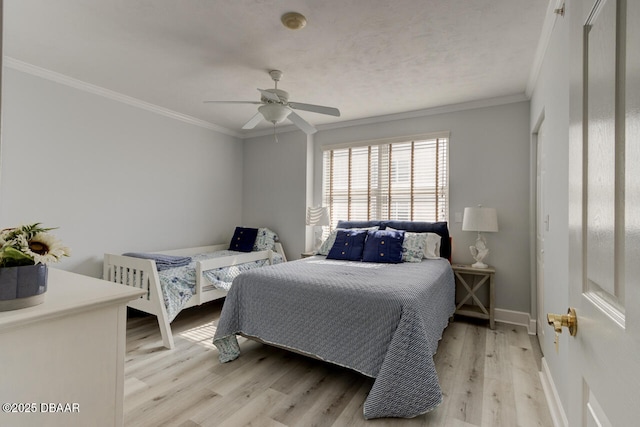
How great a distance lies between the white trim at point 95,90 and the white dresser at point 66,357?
2.82 meters

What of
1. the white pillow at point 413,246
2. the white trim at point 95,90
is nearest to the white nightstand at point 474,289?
the white pillow at point 413,246

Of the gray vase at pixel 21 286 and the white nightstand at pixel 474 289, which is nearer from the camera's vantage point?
the gray vase at pixel 21 286

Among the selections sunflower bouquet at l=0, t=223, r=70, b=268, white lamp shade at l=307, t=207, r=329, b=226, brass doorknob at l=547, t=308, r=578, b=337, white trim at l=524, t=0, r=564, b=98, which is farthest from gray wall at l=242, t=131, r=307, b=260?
brass doorknob at l=547, t=308, r=578, b=337

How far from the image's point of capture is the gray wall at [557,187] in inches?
65.5

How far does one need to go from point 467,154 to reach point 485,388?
8.29ft

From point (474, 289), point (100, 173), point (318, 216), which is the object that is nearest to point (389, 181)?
point (318, 216)

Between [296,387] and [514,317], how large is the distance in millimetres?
2596

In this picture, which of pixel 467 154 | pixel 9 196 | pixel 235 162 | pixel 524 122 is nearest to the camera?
pixel 9 196

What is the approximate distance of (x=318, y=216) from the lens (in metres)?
4.39

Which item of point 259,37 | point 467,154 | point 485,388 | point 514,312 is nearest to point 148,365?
point 485,388

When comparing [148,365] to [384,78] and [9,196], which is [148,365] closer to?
[9,196]

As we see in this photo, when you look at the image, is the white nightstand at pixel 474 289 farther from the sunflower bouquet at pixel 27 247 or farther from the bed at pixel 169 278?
the sunflower bouquet at pixel 27 247

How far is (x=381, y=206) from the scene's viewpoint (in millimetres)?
4238

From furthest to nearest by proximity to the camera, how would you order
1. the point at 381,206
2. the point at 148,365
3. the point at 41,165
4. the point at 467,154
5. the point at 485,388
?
the point at 381,206, the point at 467,154, the point at 41,165, the point at 148,365, the point at 485,388
